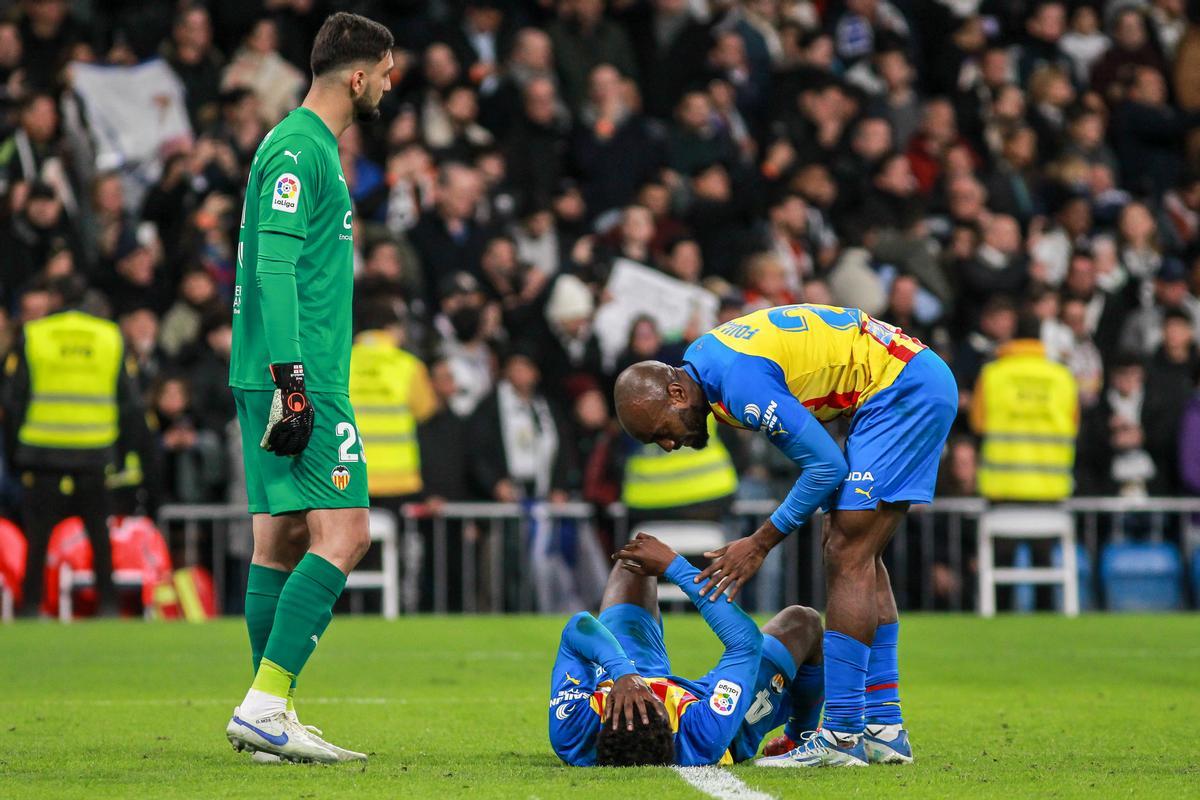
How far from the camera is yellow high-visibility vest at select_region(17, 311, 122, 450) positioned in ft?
46.8

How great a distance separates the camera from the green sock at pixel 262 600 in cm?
688

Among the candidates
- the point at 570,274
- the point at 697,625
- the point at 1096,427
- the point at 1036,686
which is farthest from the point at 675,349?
the point at 1036,686

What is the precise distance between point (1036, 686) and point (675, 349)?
18.6ft

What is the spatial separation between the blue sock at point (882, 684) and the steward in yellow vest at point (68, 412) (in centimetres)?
870

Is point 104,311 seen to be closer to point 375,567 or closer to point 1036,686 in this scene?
point 375,567

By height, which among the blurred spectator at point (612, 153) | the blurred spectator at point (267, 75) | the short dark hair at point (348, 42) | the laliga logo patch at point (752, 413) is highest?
the blurred spectator at point (267, 75)

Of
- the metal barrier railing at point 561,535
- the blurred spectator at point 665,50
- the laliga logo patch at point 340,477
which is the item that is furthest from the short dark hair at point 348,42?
the blurred spectator at point 665,50

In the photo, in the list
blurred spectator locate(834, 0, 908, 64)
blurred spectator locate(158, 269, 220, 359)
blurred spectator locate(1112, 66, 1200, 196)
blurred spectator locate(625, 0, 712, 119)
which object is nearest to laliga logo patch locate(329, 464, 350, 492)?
blurred spectator locate(158, 269, 220, 359)

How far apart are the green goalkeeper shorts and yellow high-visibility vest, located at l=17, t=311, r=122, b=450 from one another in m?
7.96

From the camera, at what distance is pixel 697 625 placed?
14.2m

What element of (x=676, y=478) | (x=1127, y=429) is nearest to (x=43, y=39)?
(x=676, y=478)

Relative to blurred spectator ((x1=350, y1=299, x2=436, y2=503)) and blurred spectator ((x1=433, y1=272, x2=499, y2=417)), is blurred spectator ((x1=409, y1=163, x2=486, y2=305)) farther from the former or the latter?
blurred spectator ((x1=350, y1=299, x2=436, y2=503))

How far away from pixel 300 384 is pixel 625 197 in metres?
11.5

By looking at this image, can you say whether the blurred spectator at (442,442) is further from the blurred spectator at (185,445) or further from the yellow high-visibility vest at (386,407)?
the blurred spectator at (185,445)
